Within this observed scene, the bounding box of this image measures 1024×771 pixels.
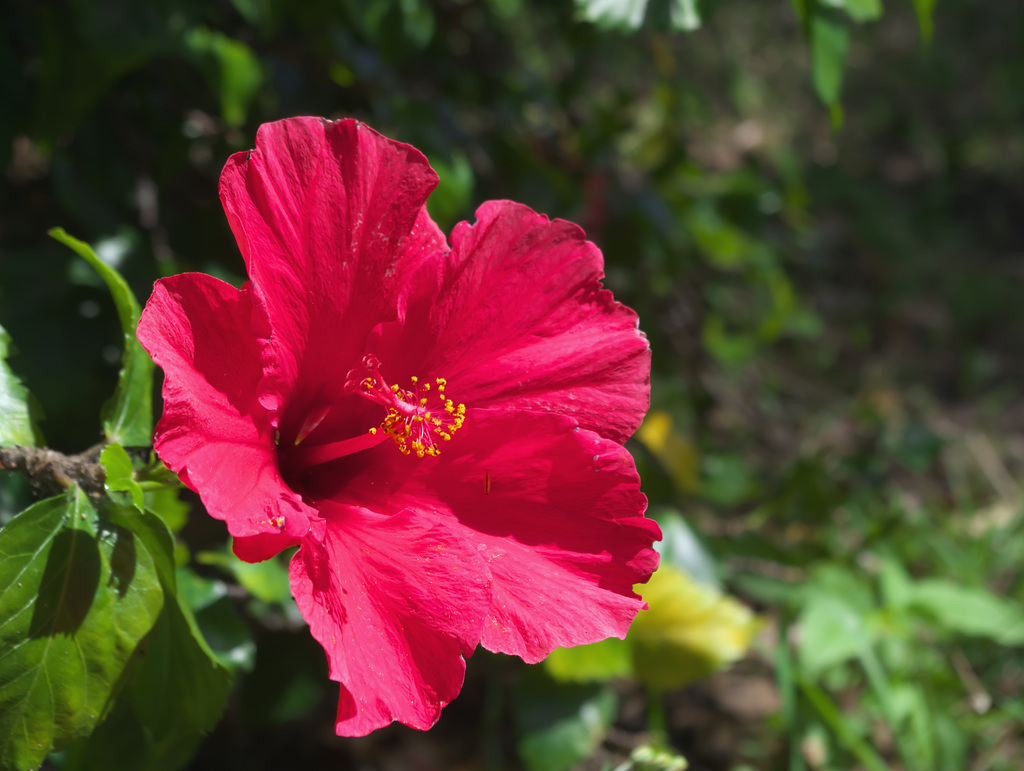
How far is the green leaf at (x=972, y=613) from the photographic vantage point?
2.11 m

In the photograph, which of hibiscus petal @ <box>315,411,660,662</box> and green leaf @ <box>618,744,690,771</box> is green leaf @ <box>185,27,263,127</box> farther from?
green leaf @ <box>618,744,690,771</box>

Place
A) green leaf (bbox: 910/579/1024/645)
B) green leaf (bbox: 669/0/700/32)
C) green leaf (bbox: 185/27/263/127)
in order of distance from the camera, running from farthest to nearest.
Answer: green leaf (bbox: 910/579/1024/645), green leaf (bbox: 185/27/263/127), green leaf (bbox: 669/0/700/32)

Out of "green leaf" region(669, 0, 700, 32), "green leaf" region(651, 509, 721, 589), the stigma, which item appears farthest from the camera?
"green leaf" region(651, 509, 721, 589)

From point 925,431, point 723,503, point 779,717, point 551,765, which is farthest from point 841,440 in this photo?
point 551,765

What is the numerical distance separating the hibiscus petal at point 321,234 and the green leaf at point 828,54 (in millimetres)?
803

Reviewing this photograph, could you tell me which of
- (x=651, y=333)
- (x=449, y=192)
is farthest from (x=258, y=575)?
(x=651, y=333)

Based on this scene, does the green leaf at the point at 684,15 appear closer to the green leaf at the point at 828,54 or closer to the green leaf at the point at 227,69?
the green leaf at the point at 828,54

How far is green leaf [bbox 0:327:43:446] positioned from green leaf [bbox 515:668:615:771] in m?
1.20

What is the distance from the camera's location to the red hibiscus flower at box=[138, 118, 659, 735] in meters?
0.87

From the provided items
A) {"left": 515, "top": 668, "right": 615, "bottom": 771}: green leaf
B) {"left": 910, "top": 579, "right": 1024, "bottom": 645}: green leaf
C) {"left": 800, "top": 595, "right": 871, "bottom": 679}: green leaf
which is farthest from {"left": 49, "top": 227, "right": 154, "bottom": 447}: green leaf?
{"left": 910, "top": 579, "right": 1024, "bottom": 645}: green leaf

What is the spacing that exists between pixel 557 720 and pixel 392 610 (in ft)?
3.25

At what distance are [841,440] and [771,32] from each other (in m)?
2.13

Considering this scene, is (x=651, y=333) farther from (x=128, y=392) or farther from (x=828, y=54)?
(x=128, y=392)

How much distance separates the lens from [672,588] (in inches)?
69.5
